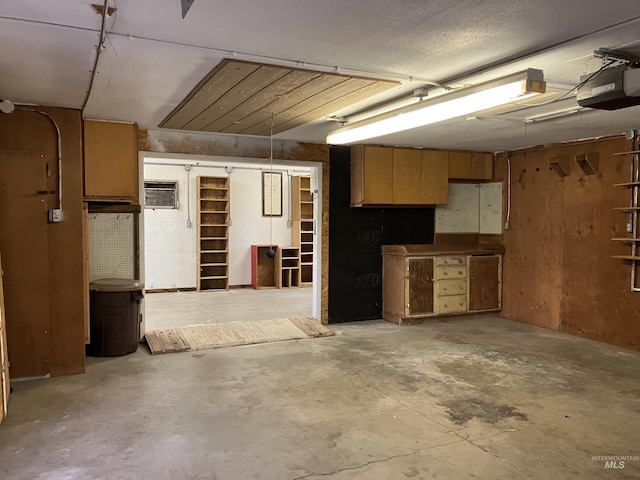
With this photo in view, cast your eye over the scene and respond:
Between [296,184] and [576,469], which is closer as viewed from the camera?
[576,469]

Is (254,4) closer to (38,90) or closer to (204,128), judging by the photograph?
(38,90)

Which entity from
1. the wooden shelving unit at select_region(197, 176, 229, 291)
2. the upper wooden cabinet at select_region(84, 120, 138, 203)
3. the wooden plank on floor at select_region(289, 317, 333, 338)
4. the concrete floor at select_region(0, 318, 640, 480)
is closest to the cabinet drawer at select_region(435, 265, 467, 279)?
the concrete floor at select_region(0, 318, 640, 480)

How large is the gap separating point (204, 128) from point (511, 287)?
449 centimetres

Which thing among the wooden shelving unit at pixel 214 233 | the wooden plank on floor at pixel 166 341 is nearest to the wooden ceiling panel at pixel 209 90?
the wooden plank on floor at pixel 166 341

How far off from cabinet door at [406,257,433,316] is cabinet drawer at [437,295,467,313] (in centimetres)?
16

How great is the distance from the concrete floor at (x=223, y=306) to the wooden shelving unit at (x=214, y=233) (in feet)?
1.42

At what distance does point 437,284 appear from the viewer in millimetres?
6258

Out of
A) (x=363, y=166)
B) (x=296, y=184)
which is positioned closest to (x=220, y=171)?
(x=296, y=184)

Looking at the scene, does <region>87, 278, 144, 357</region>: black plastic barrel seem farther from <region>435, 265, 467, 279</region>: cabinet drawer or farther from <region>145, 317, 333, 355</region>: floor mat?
<region>435, 265, 467, 279</region>: cabinet drawer

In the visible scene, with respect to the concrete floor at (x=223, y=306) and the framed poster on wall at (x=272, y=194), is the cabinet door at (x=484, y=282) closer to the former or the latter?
the concrete floor at (x=223, y=306)

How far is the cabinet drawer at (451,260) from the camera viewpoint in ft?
20.6

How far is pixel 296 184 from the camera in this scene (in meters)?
9.70

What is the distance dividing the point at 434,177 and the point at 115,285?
4.03 meters

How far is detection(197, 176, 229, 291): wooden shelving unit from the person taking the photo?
29.8ft
